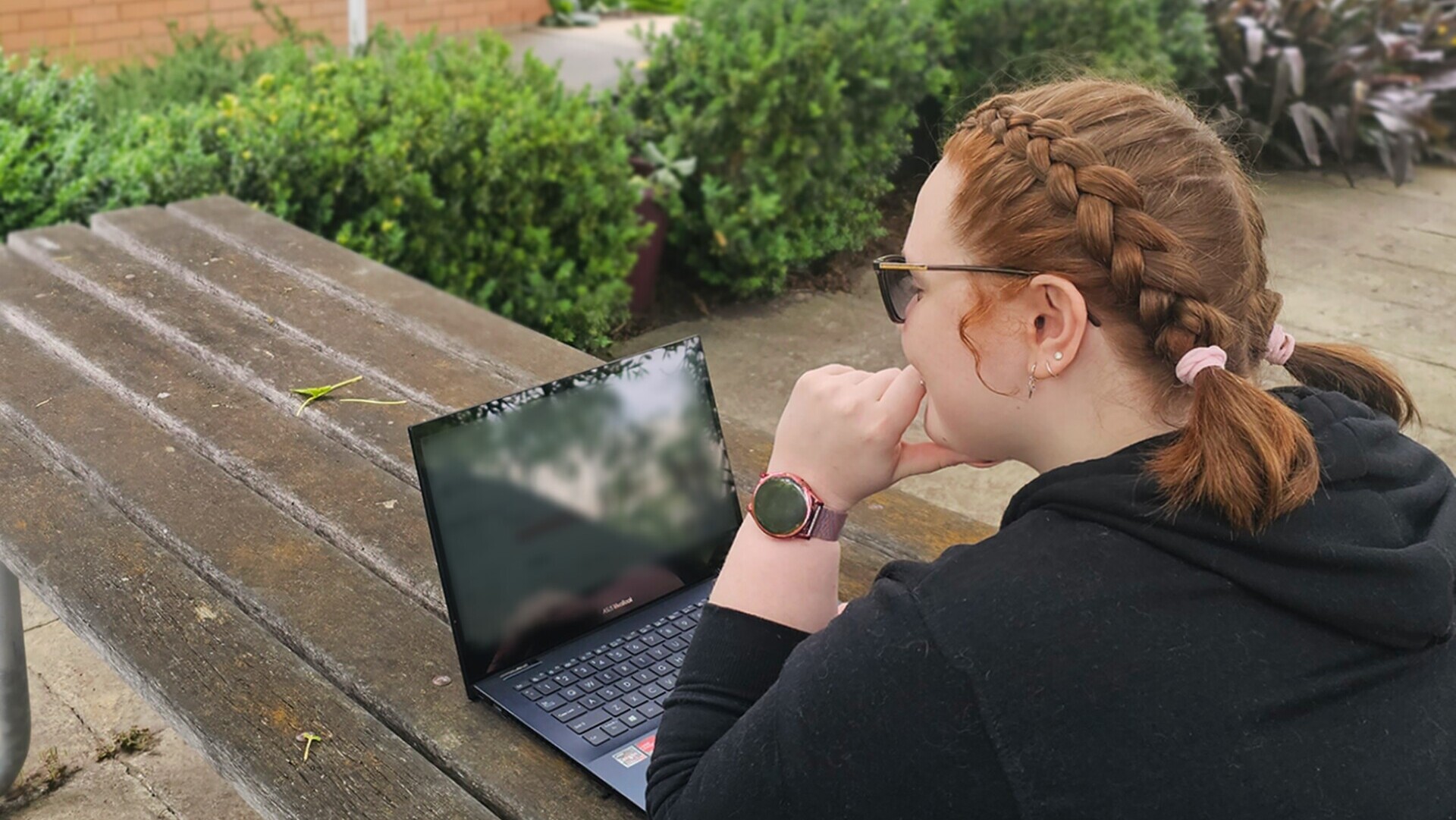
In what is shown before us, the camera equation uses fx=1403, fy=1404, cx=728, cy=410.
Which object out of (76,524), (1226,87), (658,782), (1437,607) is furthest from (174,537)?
(1226,87)

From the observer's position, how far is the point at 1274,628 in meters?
1.14

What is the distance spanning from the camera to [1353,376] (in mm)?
1492

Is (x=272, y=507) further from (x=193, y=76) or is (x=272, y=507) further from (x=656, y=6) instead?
(x=656, y=6)

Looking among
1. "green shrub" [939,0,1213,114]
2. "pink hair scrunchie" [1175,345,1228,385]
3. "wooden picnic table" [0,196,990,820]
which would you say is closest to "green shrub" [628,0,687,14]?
"green shrub" [939,0,1213,114]

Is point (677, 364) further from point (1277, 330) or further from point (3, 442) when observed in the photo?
point (3, 442)

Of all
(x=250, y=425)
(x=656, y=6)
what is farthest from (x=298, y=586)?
(x=656, y=6)

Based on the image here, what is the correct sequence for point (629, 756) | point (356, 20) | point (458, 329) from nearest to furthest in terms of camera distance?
point (629, 756), point (458, 329), point (356, 20)

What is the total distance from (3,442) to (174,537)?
0.52 m

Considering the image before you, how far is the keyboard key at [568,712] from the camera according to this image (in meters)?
1.55

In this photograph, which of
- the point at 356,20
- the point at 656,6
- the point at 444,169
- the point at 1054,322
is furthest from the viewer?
the point at 656,6

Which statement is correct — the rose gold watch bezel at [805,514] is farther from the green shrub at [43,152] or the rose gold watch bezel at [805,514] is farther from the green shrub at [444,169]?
the green shrub at [43,152]

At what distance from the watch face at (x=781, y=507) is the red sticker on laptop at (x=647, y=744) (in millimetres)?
278

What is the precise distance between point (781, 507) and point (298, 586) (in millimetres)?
772

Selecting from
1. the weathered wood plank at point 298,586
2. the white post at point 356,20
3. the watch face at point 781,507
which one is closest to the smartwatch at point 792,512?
the watch face at point 781,507
